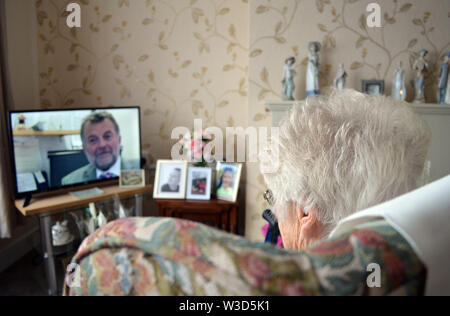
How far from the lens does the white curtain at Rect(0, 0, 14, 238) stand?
2.31 m

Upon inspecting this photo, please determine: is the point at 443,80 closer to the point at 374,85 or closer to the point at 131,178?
the point at 374,85

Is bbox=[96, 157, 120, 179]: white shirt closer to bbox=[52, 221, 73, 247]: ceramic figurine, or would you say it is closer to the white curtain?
bbox=[52, 221, 73, 247]: ceramic figurine

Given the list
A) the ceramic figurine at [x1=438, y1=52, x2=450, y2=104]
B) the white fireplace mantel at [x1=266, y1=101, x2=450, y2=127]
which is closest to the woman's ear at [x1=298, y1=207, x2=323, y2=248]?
the white fireplace mantel at [x1=266, y1=101, x2=450, y2=127]

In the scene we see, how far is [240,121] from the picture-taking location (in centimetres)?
295

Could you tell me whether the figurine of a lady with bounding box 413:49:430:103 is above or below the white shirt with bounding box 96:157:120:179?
above

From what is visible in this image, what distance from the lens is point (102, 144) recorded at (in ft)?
8.48

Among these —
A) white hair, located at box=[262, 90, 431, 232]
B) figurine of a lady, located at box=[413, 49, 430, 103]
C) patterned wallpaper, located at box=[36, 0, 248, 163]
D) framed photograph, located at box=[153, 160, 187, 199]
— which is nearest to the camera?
white hair, located at box=[262, 90, 431, 232]

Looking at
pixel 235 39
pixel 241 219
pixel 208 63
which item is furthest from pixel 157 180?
pixel 235 39

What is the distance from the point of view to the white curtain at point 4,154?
7.57 ft

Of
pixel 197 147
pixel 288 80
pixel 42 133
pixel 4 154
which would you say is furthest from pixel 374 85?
pixel 4 154

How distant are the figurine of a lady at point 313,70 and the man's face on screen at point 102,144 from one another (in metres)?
1.59

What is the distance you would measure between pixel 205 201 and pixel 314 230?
1.82 metres

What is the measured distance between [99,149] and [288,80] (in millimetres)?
1593

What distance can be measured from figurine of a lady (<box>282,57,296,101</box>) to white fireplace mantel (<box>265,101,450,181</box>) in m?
0.08
